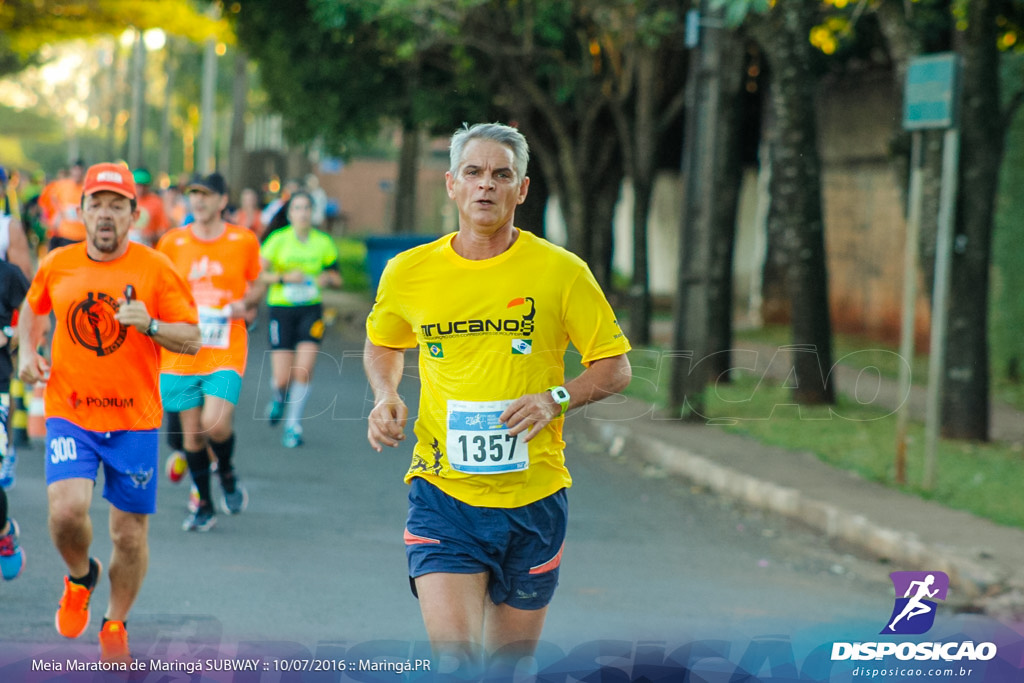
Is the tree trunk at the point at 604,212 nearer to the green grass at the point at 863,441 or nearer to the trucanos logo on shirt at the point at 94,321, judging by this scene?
the green grass at the point at 863,441

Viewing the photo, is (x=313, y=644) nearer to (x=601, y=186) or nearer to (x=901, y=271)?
(x=901, y=271)

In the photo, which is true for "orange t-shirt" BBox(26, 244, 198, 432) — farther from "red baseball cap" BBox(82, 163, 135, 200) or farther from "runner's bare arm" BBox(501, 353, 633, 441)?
"runner's bare arm" BBox(501, 353, 633, 441)

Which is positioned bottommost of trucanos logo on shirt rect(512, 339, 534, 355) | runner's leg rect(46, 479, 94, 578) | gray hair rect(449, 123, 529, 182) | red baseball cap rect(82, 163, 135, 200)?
runner's leg rect(46, 479, 94, 578)

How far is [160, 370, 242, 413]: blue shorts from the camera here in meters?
8.76

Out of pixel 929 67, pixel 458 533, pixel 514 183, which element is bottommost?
pixel 458 533

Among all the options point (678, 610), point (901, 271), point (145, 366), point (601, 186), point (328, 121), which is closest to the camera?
point (145, 366)

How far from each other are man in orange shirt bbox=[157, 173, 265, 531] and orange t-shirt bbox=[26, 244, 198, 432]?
269 centimetres

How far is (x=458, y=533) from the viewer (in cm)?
437

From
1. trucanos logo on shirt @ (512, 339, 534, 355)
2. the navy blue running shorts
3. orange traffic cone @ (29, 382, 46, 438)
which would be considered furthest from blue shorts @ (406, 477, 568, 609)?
the navy blue running shorts

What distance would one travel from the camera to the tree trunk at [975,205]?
1181 cm

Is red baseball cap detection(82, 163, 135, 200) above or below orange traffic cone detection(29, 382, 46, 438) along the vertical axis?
above

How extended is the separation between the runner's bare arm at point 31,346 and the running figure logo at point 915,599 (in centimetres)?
366

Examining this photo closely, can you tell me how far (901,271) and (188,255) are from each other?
45.6 ft

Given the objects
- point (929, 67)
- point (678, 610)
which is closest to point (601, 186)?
point (929, 67)
